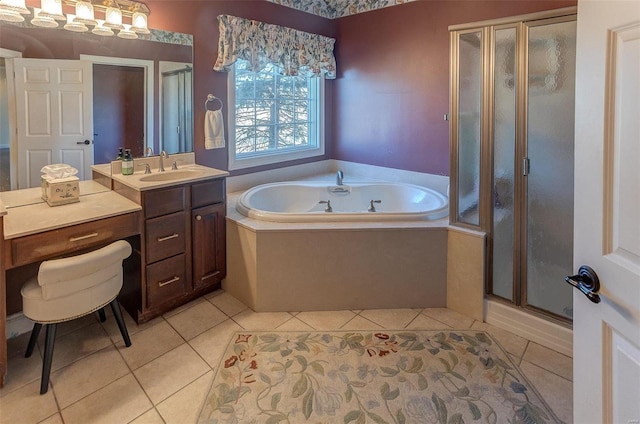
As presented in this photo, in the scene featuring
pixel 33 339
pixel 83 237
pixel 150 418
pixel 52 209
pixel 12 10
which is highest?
pixel 12 10

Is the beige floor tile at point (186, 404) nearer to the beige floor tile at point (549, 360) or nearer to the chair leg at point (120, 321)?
the chair leg at point (120, 321)

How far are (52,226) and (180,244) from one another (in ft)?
2.45

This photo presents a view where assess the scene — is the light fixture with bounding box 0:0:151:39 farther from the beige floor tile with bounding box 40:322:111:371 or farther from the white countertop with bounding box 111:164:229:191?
the beige floor tile with bounding box 40:322:111:371

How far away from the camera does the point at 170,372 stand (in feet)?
6.55

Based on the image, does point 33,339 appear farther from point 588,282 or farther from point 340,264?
point 588,282

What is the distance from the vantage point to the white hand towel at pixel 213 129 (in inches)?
123

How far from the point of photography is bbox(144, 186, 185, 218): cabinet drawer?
7.47 feet

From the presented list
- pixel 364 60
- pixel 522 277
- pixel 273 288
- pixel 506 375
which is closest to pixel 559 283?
pixel 522 277

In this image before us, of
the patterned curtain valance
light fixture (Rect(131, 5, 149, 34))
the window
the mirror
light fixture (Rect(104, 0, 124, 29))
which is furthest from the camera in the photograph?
the window

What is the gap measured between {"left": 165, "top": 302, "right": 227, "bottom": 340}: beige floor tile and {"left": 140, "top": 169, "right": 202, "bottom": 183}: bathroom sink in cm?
89

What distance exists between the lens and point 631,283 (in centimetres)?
88

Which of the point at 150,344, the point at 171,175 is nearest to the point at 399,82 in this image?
the point at 171,175

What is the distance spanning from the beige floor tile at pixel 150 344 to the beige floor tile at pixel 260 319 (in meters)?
0.38

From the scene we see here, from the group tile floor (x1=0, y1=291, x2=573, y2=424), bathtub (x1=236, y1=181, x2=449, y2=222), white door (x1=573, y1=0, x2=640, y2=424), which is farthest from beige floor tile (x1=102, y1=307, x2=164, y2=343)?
white door (x1=573, y1=0, x2=640, y2=424)
